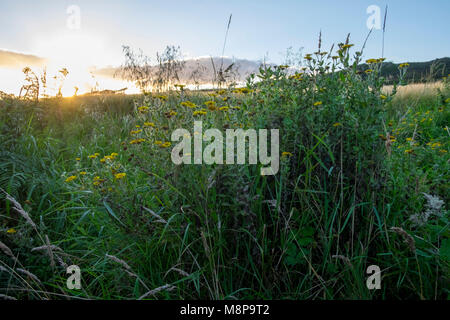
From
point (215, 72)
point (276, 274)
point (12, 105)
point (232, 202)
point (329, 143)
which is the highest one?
point (215, 72)

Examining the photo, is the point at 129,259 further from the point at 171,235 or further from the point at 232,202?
the point at 232,202

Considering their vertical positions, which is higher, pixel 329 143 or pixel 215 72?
pixel 215 72

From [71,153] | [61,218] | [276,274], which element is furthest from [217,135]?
[71,153]

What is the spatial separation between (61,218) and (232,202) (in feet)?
5.20

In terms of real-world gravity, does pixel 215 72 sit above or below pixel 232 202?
above

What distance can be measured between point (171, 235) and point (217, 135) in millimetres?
671

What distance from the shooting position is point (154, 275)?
179 centimetres

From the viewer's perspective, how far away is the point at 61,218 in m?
2.51

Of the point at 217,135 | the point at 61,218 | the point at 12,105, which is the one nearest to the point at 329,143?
the point at 217,135

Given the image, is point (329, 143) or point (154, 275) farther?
point (329, 143)
